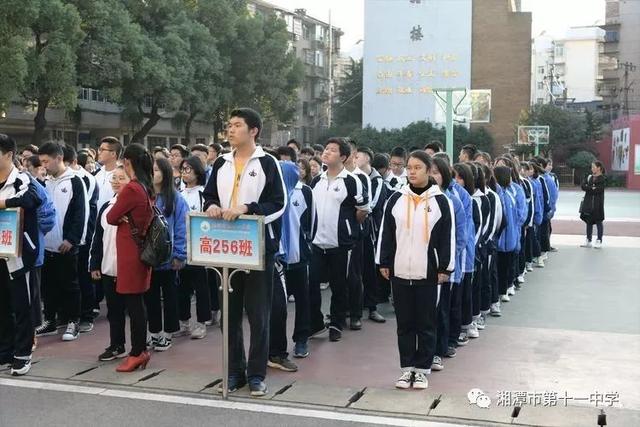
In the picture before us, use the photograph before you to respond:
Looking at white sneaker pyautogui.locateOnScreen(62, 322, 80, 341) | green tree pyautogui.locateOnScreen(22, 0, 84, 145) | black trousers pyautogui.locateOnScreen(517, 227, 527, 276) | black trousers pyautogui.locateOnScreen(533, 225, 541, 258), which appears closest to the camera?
white sneaker pyautogui.locateOnScreen(62, 322, 80, 341)

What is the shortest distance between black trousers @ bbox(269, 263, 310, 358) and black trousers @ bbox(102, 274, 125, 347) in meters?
1.25

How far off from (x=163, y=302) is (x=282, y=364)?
147cm

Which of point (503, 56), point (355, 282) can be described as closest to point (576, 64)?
point (503, 56)

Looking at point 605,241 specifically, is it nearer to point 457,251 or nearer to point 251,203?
point 457,251

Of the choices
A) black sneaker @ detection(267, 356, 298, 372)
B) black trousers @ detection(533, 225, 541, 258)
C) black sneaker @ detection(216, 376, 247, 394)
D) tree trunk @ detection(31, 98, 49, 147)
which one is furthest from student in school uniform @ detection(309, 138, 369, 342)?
tree trunk @ detection(31, 98, 49, 147)

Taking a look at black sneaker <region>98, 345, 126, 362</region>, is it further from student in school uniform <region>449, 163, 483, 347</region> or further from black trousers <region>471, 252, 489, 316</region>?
black trousers <region>471, 252, 489, 316</region>

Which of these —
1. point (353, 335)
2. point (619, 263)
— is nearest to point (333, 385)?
point (353, 335)

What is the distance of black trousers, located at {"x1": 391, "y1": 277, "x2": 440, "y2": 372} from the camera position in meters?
5.38

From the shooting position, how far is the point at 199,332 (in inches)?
275

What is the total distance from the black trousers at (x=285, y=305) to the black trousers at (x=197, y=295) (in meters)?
0.99

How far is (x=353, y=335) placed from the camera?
7098 millimetres

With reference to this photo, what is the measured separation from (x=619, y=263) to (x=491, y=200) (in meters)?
5.64

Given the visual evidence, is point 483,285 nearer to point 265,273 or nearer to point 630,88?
point 265,273

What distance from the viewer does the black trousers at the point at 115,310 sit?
19.6 feet
